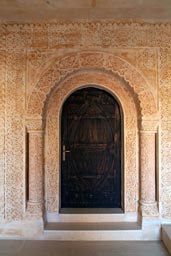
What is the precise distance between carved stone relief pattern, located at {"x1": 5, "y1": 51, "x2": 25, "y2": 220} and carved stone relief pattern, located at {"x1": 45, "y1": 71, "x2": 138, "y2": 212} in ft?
1.41

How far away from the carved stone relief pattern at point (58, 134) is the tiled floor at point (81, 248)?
1.86 feet

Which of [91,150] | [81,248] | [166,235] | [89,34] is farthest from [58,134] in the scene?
[166,235]

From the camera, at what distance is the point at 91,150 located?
4480 millimetres

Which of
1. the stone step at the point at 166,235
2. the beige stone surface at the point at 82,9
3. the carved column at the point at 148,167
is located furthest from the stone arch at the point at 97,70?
the beige stone surface at the point at 82,9

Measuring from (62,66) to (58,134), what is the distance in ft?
3.12

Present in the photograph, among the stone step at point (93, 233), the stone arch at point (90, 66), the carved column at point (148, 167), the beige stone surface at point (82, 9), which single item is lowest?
the stone step at point (93, 233)

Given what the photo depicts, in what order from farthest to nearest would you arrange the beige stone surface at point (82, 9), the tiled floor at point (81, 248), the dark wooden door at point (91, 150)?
the dark wooden door at point (91, 150), the tiled floor at point (81, 248), the beige stone surface at point (82, 9)

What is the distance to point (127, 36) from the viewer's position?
3.95 metres

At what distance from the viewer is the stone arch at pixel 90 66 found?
155 inches

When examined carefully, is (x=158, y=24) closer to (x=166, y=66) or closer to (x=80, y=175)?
(x=166, y=66)

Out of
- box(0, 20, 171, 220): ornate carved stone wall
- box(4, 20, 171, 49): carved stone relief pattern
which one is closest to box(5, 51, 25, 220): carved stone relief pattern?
box(0, 20, 171, 220): ornate carved stone wall

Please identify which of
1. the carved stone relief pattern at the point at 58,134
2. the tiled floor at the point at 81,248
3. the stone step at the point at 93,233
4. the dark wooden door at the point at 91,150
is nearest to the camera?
the tiled floor at the point at 81,248

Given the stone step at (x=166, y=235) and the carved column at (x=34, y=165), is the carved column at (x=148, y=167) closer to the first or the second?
the stone step at (x=166, y=235)

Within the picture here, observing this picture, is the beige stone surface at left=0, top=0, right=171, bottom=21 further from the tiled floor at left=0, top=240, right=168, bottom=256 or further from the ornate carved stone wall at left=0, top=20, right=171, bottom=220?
the tiled floor at left=0, top=240, right=168, bottom=256
